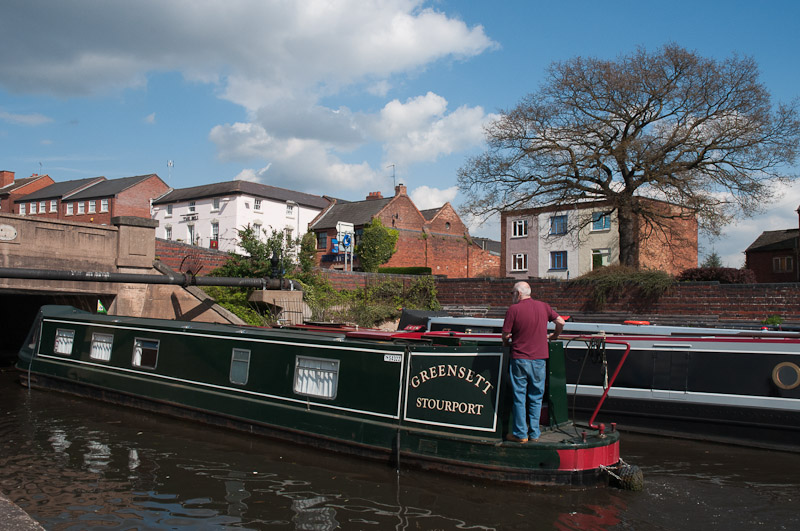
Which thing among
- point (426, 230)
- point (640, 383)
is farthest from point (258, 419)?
point (426, 230)

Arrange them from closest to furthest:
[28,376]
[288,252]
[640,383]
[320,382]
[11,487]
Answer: [11,487] < [320,382] < [640,383] < [28,376] < [288,252]

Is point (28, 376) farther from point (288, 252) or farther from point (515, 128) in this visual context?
point (515, 128)

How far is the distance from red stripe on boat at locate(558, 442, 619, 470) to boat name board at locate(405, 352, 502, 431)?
34.1 inches

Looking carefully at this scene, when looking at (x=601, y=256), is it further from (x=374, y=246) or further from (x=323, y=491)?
(x=323, y=491)

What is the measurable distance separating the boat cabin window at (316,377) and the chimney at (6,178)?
70.2m

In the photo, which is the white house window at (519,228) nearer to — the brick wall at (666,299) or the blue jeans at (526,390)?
the brick wall at (666,299)

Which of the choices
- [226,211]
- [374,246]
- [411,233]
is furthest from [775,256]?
[226,211]

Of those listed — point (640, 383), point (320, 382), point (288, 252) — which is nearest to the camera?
point (320, 382)

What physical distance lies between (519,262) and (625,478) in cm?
3933

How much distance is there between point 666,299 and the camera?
2153 centimetres

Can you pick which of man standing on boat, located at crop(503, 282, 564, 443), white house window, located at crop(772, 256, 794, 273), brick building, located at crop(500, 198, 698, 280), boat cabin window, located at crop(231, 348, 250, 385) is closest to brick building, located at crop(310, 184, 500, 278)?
brick building, located at crop(500, 198, 698, 280)

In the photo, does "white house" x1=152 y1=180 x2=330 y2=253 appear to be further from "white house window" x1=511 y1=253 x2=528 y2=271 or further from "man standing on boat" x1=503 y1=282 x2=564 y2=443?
"man standing on boat" x1=503 y1=282 x2=564 y2=443

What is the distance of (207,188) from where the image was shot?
5322cm

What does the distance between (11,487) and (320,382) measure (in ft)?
13.1
